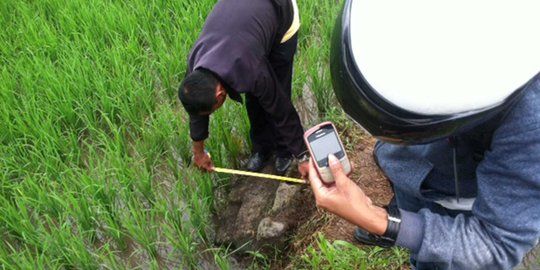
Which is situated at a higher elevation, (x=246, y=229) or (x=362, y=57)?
(x=362, y=57)

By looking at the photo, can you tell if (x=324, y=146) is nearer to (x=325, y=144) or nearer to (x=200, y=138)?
(x=325, y=144)

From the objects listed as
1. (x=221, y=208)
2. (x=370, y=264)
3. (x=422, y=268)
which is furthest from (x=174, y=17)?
(x=422, y=268)

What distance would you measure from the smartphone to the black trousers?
38.2 inches

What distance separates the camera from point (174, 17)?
3.20 m

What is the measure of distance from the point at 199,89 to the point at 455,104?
1.27m

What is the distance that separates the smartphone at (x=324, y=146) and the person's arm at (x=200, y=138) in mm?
822

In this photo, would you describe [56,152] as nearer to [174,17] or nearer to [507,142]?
[174,17]

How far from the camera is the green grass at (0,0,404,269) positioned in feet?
6.65

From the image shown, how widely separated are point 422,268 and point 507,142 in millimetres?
693

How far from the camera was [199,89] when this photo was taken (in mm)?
1842

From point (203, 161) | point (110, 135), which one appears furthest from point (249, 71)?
point (110, 135)

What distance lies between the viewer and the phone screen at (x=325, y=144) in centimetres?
121

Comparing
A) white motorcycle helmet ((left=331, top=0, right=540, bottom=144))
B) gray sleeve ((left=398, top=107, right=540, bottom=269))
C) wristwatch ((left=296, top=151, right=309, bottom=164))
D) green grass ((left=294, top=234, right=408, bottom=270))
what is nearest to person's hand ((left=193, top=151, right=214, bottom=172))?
wristwatch ((left=296, top=151, right=309, bottom=164))

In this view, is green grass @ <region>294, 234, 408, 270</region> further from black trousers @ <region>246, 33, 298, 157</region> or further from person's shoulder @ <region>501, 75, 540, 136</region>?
person's shoulder @ <region>501, 75, 540, 136</region>
